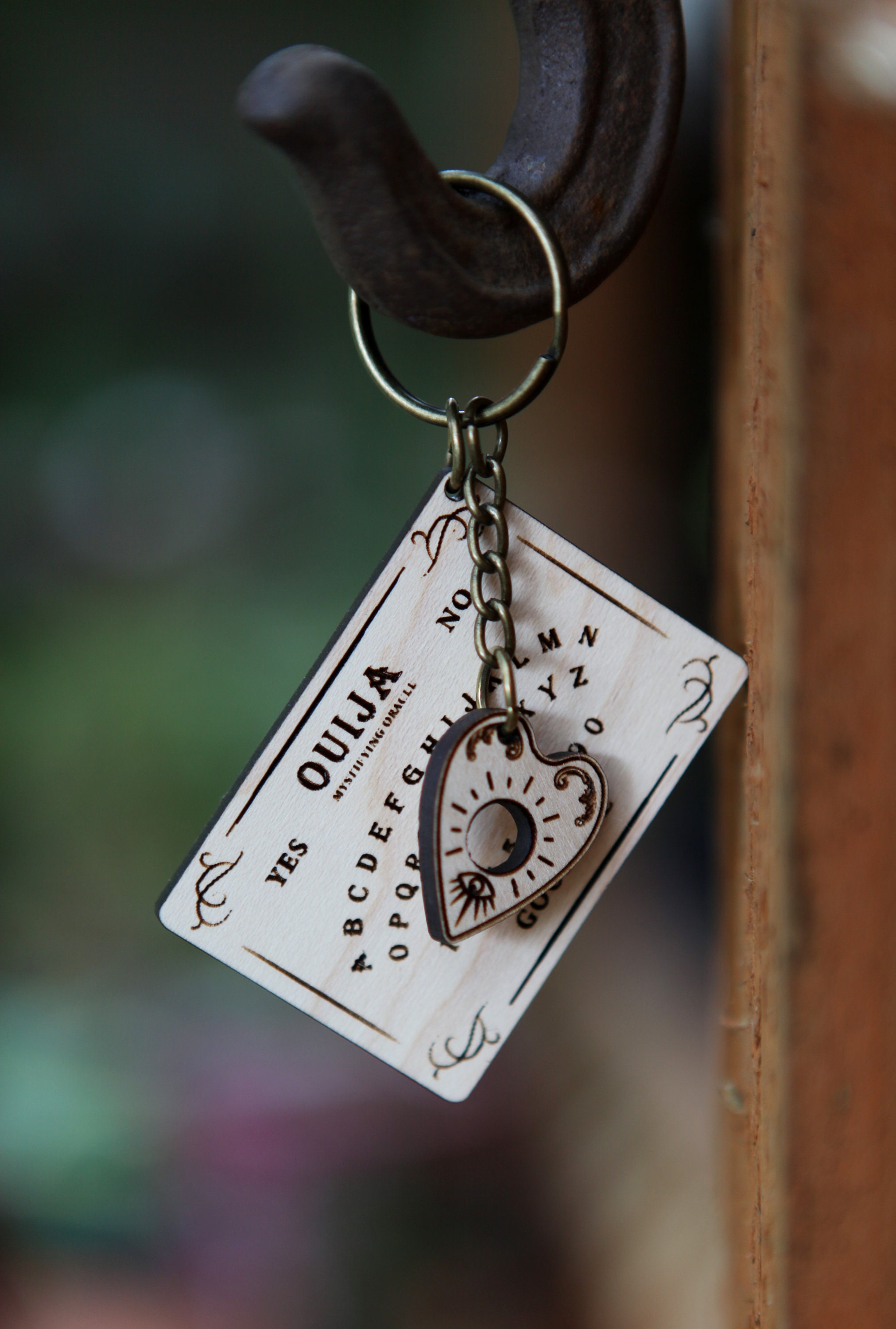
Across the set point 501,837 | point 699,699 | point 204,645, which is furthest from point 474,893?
point 204,645

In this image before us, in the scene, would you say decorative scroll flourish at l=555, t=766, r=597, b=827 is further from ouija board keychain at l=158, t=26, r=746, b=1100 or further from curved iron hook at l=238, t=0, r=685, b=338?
curved iron hook at l=238, t=0, r=685, b=338

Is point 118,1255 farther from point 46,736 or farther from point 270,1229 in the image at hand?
point 46,736

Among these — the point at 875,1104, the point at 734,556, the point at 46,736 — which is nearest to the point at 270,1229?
the point at 46,736

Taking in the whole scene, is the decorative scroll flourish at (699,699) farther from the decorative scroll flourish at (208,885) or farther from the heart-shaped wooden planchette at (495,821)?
the decorative scroll flourish at (208,885)

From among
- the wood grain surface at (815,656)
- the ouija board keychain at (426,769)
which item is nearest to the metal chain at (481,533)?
the ouija board keychain at (426,769)

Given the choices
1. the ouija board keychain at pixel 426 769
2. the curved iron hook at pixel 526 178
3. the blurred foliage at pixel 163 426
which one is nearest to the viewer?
the curved iron hook at pixel 526 178

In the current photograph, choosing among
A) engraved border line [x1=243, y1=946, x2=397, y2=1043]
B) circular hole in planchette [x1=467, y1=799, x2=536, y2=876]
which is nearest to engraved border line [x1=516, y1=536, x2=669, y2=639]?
circular hole in planchette [x1=467, y1=799, x2=536, y2=876]
